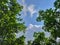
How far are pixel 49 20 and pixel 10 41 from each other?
595cm

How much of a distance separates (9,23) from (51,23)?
606 cm

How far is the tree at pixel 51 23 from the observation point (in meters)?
23.2

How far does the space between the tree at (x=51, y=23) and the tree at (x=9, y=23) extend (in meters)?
4.43

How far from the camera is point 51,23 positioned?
2344 cm

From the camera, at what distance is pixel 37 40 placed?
2377 cm

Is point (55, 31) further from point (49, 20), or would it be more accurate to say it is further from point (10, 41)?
point (10, 41)

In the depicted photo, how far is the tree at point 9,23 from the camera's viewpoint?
27.1 metres

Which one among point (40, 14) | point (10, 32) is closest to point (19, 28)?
point (10, 32)

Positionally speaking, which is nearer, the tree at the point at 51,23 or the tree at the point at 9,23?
the tree at the point at 51,23

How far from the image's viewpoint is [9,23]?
27.4 meters

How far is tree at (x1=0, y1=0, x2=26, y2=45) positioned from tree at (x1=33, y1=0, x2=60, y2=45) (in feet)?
14.5

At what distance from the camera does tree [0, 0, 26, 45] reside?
27.1 m

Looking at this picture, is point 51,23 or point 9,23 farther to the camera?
point 9,23

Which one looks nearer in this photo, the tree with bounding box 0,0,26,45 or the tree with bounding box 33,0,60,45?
the tree with bounding box 33,0,60,45
